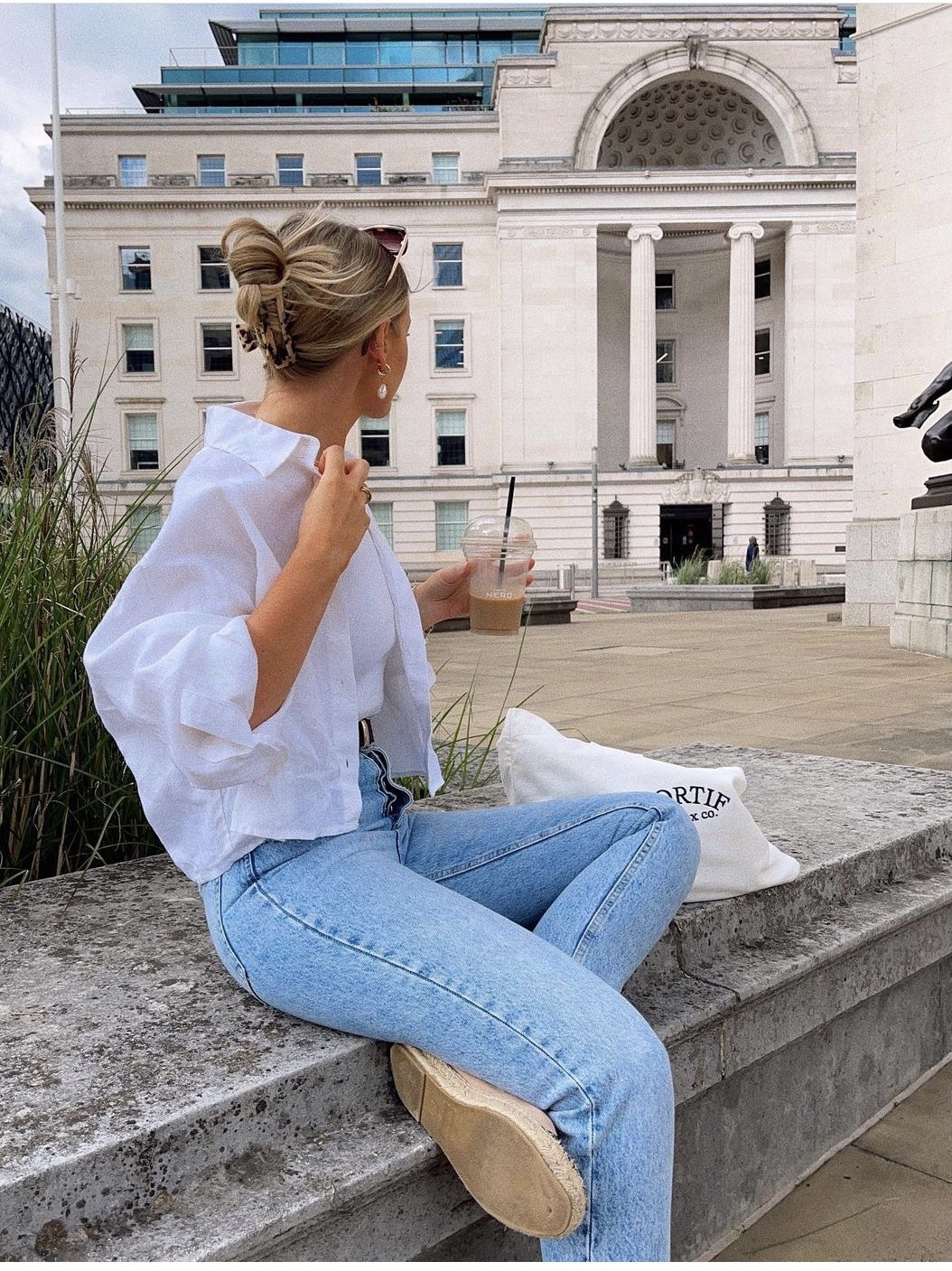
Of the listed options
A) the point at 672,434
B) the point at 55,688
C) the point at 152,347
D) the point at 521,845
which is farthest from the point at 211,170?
the point at 521,845

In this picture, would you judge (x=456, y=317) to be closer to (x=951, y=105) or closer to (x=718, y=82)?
(x=718, y=82)

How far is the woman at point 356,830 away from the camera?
4.35 ft

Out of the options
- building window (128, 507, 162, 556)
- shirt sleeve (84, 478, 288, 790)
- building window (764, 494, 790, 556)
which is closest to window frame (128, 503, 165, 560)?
building window (128, 507, 162, 556)

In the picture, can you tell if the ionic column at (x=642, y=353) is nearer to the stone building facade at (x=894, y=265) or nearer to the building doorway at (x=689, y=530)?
the building doorway at (x=689, y=530)

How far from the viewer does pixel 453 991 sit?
1377 millimetres

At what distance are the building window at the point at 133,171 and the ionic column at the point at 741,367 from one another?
2274 centimetres

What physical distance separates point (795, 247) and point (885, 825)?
41.7 meters

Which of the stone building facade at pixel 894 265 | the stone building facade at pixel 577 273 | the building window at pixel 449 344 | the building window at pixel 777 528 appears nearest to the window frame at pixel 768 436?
the stone building facade at pixel 577 273

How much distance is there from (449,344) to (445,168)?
7.15 m

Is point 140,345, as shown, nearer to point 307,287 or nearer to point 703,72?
point 703,72

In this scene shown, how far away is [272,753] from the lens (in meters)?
1.50

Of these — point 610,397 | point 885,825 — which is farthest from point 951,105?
point 610,397

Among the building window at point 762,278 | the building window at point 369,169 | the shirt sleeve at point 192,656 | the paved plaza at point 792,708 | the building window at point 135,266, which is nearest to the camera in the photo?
the shirt sleeve at point 192,656

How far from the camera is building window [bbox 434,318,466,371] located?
42531 millimetres
